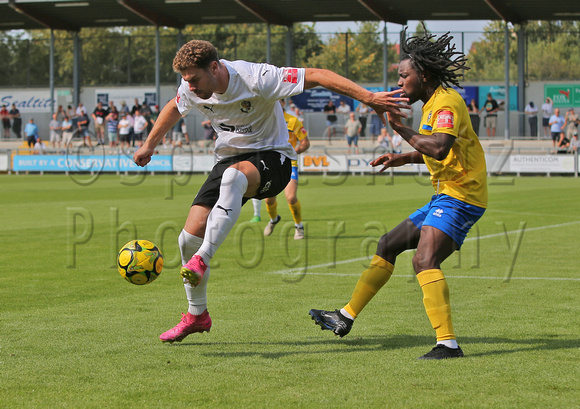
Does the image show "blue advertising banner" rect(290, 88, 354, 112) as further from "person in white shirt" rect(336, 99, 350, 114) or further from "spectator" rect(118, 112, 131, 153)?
"spectator" rect(118, 112, 131, 153)

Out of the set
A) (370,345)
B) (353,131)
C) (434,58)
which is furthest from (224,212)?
(353,131)

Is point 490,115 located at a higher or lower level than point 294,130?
higher

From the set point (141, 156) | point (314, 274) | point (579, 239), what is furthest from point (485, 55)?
point (141, 156)

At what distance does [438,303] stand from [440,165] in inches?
38.1

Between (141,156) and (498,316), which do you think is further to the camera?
(498,316)

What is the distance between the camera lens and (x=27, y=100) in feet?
163

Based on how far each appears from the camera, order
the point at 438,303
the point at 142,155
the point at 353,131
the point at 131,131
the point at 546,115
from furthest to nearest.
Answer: the point at 546,115 < the point at 131,131 < the point at 353,131 < the point at 142,155 < the point at 438,303

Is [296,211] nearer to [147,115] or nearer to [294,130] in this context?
[294,130]

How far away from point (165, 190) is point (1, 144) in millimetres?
23129

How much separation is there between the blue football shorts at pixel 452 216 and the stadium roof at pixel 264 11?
34.1 meters

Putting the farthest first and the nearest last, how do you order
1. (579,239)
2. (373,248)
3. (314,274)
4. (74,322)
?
1. (579,239)
2. (373,248)
3. (314,274)
4. (74,322)

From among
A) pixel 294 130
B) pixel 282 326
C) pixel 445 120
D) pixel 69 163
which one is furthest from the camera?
pixel 69 163

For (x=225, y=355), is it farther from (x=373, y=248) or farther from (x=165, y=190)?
(x=165, y=190)

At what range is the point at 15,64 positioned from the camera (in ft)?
176
